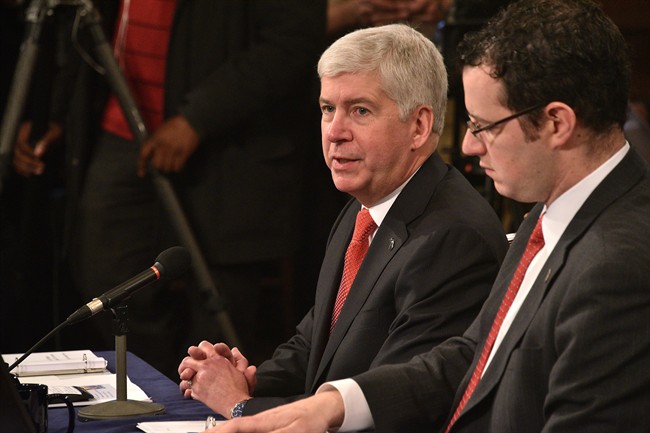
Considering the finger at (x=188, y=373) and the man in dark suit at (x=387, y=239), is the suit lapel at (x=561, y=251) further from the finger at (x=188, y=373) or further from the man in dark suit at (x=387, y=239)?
the finger at (x=188, y=373)

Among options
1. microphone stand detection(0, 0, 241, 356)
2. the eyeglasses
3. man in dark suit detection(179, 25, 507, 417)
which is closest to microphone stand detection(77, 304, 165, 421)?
man in dark suit detection(179, 25, 507, 417)

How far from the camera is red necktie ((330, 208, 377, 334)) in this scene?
2.52 metres

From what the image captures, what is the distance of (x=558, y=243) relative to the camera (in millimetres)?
1700

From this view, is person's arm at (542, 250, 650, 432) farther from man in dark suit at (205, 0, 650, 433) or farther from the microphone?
the microphone

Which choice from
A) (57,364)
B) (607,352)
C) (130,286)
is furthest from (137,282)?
(607,352)

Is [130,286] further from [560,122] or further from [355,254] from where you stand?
[560,122]

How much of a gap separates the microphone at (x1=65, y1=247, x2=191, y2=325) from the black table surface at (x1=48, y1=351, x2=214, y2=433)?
0.66 ft

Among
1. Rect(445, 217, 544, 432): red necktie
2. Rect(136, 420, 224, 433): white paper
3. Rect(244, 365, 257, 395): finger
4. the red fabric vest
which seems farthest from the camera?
the red fabric vest

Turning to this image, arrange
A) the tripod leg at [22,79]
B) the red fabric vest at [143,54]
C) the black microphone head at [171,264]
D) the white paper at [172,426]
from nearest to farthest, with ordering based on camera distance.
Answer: the white paper at [172,426]
the black microphone head at [171,264]
the tripod leg at [22,79]
the red fabric vest at [143,54]

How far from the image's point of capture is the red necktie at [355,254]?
252cm

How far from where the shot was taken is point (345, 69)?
247 centimetres

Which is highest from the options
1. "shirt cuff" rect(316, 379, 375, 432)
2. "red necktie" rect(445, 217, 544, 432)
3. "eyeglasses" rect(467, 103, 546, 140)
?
"eyeglasses" rect(467, 103, 546, 140)

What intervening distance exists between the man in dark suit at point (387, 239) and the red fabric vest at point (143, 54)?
1.96 meters

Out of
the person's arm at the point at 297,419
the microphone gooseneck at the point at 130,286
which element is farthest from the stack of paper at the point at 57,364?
the person's arm at the point at 297,419
